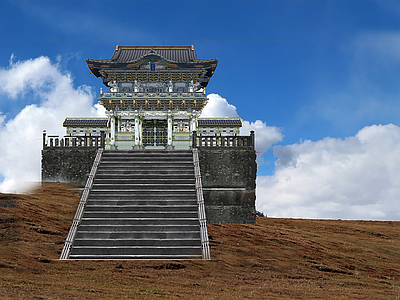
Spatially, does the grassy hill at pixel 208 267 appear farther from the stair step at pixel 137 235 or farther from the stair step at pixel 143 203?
the stair step at pixel 143 203

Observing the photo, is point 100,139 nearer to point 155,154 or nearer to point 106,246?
point 155,154

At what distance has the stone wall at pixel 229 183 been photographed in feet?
86.4

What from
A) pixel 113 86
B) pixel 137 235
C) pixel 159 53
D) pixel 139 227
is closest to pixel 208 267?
pixel 137 235

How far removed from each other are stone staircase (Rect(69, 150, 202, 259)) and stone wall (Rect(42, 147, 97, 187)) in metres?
1.14

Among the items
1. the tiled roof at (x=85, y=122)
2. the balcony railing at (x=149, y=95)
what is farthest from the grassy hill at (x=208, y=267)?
the tiled roof at (x=85, y=122)

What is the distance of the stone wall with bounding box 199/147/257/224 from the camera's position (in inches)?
1037

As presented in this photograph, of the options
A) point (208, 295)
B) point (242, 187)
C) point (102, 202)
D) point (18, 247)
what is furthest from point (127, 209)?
point (208, 295)

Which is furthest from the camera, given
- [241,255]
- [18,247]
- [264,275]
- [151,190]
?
[151,190]

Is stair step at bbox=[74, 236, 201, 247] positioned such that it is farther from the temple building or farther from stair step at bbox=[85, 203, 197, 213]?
the temple building

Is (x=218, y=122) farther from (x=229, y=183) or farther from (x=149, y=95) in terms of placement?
(x=229, y=183)

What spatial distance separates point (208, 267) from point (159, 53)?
27795mm

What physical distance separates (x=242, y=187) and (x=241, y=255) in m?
6.86

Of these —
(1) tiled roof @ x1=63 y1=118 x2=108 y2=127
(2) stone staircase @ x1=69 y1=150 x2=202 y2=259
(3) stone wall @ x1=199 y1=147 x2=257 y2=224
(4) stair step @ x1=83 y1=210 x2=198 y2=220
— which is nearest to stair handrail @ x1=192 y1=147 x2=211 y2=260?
(2) stone staircase @ x1=69 y1=150 x2=202 y2=259

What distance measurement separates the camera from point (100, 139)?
2872cm
